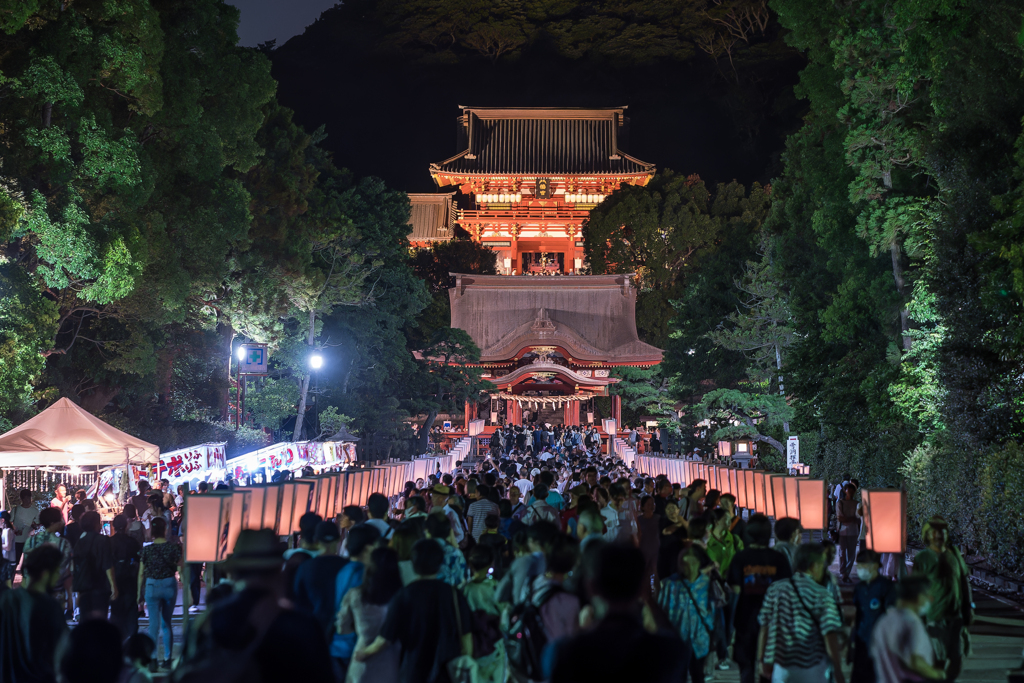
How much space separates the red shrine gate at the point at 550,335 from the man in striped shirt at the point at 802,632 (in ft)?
113

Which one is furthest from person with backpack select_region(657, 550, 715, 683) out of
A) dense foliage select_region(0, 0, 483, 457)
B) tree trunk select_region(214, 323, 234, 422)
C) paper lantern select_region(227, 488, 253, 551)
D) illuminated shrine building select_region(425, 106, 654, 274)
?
illuminated shrine building select_region(425, 106, 654, 274)

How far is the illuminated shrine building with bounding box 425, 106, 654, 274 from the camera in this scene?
50.2m

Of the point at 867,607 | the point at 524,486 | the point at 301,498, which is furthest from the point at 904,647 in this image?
the point at 524,486

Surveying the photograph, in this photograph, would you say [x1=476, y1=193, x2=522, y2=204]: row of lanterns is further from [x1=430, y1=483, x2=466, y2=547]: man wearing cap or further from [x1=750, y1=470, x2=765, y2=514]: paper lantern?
[x1=430, y1=483, x2=466, y2=547]: man wearing cap

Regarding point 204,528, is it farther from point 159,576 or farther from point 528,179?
point 528,179

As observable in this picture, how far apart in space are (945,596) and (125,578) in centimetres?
578

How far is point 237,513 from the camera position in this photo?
26.3 ft

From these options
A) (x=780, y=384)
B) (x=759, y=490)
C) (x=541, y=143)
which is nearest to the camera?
(x=759, y=490)

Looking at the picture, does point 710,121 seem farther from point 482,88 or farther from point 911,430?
point 911,430

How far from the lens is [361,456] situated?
26.2 metres

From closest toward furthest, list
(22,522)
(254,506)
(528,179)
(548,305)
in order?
1. (254,506)
2. (22,522)
3. (548,305)
4. (528,179)

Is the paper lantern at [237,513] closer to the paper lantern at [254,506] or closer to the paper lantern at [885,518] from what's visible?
the paper lantern at [254,506]

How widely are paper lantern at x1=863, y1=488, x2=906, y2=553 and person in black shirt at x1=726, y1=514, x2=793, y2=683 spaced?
2.70m

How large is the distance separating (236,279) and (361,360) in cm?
585
